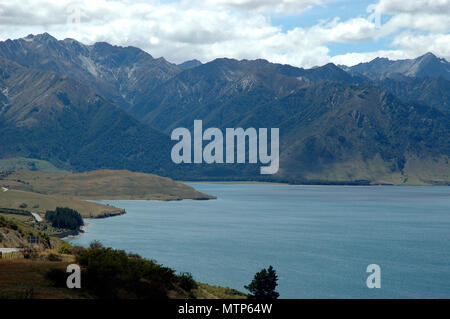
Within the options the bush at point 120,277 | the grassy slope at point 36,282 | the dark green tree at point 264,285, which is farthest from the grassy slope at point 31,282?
the dark green tree at point 264,285

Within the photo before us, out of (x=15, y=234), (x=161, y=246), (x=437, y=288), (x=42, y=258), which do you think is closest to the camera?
(x=42, y=258)

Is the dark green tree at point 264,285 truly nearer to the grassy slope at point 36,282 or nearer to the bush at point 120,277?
the grassy slope at point 36,282

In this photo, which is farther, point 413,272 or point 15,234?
point 413,272

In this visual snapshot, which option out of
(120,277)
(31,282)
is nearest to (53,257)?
(120,277)

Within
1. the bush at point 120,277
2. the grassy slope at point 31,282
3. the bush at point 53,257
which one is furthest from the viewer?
the bush at point 53,257

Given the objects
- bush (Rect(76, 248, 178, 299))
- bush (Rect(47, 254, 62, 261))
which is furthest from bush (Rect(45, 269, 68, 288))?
bush (Rect(47, 254, 62, 261))

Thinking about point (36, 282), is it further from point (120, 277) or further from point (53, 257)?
point (53, 257)

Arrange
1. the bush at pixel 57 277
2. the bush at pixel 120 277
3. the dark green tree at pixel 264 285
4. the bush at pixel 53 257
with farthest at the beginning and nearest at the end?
the dark green tree at pixel 264 285
the bush at pixel 53 257
the bush at pixel 120 277
the bush at pixel 57 277

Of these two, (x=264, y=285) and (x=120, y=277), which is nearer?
(x=120, y=277)

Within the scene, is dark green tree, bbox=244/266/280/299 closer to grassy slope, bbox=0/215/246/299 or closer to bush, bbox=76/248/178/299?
grassy slope, bbox=0/215/246/299

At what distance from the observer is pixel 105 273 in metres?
56.0
